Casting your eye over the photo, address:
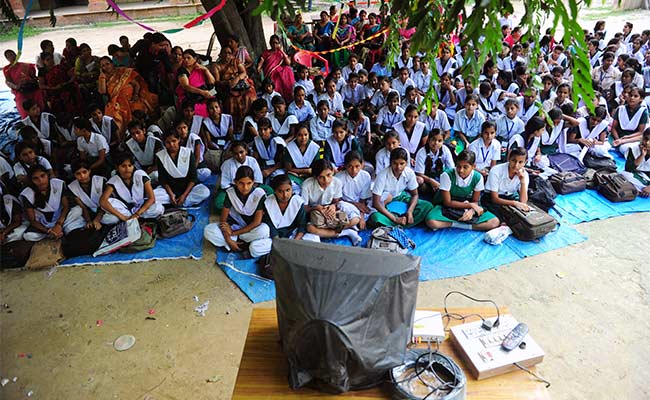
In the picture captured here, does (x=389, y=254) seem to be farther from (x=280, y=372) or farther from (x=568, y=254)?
(x=568, y=254)

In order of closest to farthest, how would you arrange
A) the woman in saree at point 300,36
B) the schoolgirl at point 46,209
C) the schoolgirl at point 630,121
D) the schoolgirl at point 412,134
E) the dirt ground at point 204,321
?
1. the dirt ground at point 204,321
2. the schoolgirl at point 46,209
3. the schoolgirl at point 412,134
4. the schoolgirl at point 630,121
5. the woman in saree at point 300,36

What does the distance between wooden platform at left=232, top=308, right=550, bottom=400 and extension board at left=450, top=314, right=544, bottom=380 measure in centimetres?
4

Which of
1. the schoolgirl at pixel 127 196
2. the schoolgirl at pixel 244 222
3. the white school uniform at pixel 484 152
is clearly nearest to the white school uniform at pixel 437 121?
the white school uniform at pixel 484 152

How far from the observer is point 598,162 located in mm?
5301

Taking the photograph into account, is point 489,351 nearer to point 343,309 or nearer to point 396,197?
point 343,309

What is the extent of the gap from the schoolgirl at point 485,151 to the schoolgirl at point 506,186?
461 millimetres

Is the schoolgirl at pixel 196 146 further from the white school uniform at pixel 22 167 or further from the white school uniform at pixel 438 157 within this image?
the white school uniform at pixel 438 157

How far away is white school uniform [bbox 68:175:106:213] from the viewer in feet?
14.3

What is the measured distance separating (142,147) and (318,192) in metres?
2.36

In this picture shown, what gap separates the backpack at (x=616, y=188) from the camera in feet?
15.1

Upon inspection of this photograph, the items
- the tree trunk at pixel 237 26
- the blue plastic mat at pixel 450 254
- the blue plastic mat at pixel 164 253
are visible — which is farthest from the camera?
the tree trunk at pixel 237 26

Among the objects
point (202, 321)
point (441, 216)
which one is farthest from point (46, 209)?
point (441, 216)

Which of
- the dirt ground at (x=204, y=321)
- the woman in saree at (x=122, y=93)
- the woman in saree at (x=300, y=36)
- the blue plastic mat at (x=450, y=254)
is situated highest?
the woman in saree at (x=300, y=36)

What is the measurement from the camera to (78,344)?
3.17m
